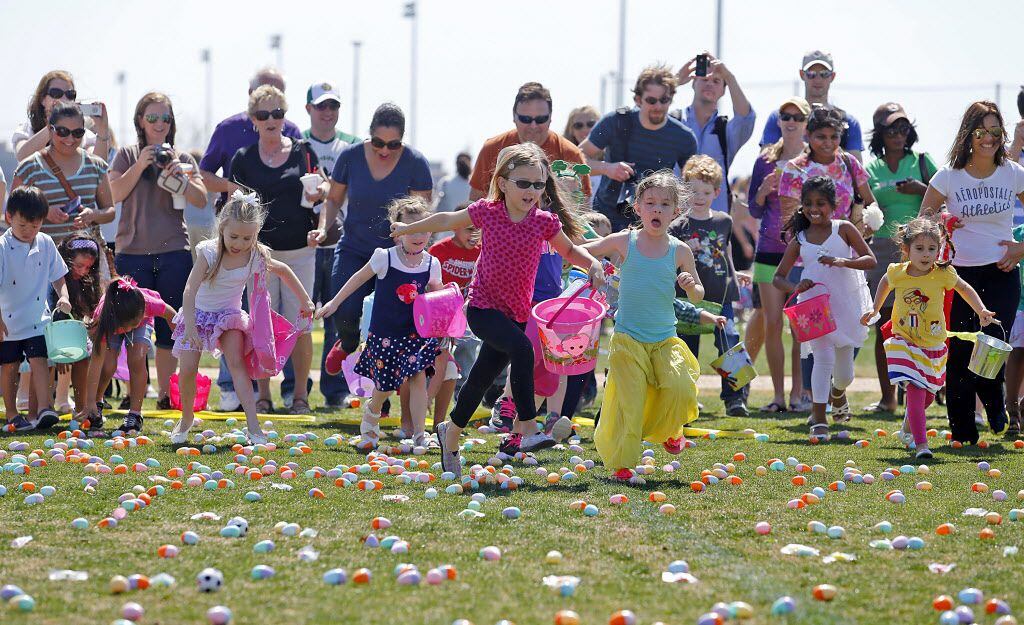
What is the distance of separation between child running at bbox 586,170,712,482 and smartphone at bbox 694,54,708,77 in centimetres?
385

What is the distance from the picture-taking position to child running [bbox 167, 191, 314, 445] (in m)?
8.37

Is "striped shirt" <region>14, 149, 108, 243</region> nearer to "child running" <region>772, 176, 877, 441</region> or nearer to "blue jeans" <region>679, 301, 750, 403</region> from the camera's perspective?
"blue jeans" <region>679, 301, 750, 403</region>

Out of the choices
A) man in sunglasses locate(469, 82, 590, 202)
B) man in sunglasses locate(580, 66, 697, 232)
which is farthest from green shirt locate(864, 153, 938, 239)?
man in sunglasses locate(469, 82, 590, 202)

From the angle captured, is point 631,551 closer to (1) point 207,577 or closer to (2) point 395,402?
(1) point 207,577

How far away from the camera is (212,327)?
27.8ft

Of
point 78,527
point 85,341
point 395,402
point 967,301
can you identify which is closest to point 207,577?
point 78,527

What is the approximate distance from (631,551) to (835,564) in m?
0.80

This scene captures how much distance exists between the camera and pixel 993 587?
474cm

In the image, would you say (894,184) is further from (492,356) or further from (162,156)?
(162,156)

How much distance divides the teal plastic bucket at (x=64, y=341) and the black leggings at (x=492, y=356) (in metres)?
3.31

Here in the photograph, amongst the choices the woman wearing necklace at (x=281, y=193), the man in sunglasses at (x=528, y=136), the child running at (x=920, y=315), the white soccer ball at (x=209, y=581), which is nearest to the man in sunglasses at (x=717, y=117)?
the man in sunglasses at (x=528, y=136)

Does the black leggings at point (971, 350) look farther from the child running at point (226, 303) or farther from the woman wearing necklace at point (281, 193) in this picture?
the woman wearing necklace at point (281, 193)

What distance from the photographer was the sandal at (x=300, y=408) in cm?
1047

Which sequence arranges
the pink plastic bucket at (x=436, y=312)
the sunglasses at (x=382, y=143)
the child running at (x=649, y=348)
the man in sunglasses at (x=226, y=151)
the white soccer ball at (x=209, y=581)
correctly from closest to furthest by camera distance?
1. the white soccer ball at (x=209, y=581)
2. the child running at (x=649, y=348)
3. the pink plastic bucket at (x=436, y=312)
4. the sunglasses at (x=382, y=143)
5. the man in sunglasses at (x=226, y=151)
